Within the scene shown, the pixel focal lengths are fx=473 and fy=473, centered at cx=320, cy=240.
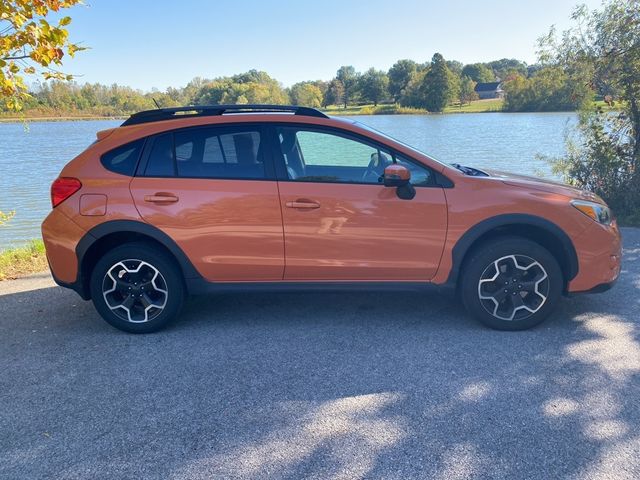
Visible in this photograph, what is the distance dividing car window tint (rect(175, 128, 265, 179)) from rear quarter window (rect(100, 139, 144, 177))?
33 centimetres

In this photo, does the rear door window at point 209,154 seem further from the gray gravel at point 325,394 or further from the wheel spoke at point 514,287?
the wheel spoke at point 514,287

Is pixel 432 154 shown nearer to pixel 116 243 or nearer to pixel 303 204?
pixel 303 204

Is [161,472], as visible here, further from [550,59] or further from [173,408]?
[550,59]

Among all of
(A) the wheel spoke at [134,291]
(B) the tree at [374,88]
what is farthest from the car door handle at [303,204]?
(B) the tree at [374,88]

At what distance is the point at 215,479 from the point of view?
2.28m

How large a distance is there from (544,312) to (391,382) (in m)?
1.58

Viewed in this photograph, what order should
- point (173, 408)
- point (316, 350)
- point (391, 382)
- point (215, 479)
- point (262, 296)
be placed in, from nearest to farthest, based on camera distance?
point (215, 479) → point (173, 408) → point (391, 382) → point (316, 350) → point (262, 296)

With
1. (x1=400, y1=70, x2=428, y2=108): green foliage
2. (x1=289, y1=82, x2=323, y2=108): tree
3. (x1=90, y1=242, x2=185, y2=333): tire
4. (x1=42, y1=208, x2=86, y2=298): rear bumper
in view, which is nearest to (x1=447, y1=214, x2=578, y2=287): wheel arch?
(x1=90, y1=242, x2=185, y2=333): tire

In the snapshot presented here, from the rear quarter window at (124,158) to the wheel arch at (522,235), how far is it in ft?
8.83

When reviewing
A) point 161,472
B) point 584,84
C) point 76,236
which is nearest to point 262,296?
point 76,236

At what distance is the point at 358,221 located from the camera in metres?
3.78

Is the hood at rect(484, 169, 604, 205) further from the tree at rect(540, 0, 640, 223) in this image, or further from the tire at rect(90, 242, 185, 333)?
the tree at rect(540, 0, 640, 223)

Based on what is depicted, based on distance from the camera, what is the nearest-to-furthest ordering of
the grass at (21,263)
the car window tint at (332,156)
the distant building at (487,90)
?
the car window tint at (332,156)
the grass at (21,263)
the distant building at (487,90)

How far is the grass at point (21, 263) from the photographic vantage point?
233 inches
